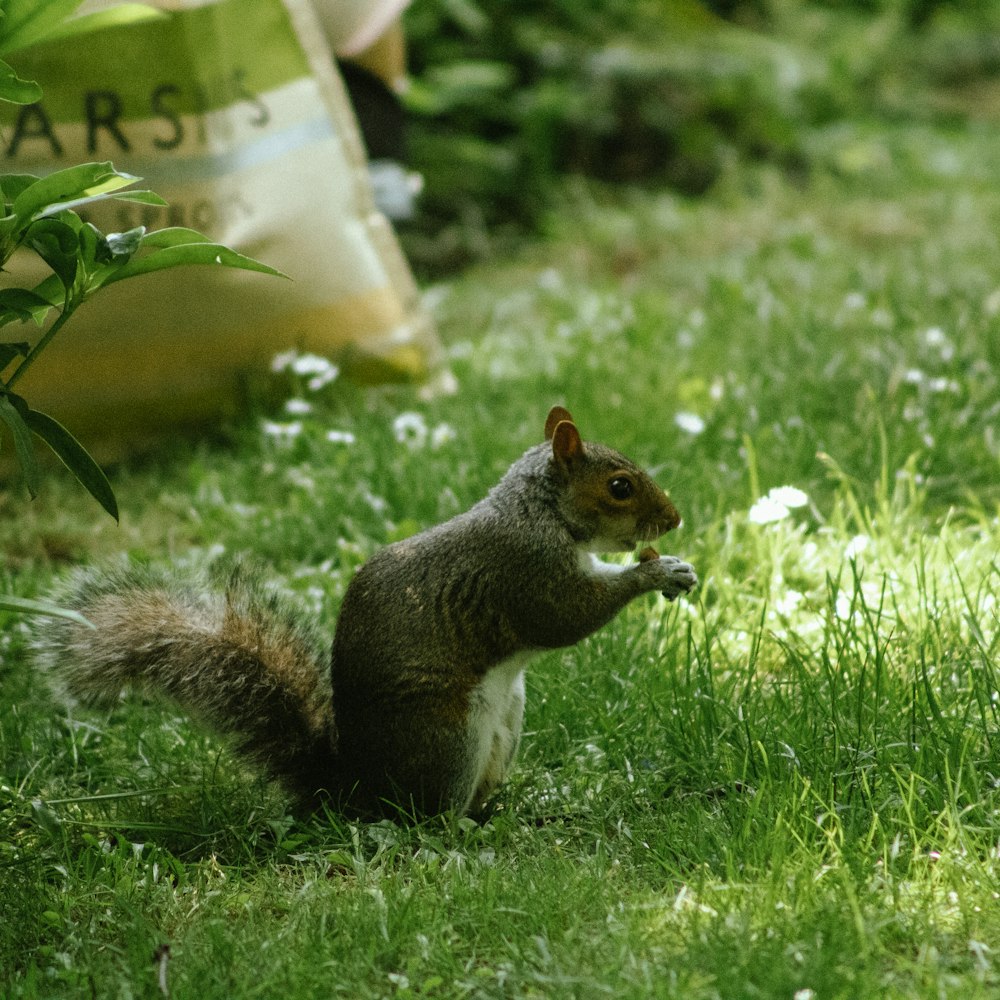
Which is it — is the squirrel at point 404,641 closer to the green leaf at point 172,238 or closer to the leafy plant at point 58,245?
the leafy plant at point 58,245

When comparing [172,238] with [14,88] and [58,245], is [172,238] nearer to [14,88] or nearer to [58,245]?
[58,245]

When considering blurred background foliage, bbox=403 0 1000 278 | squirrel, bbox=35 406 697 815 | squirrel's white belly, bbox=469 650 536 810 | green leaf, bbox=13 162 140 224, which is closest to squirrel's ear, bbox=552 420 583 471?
squirrel, bbox=35 406 697 815

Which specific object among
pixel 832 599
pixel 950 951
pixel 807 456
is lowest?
pixel 807 456

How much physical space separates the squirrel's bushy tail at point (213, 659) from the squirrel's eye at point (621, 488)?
1.78 feet

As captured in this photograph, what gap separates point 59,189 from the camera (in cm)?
176

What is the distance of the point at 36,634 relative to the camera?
7.22ft

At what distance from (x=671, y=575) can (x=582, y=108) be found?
15.1 ft

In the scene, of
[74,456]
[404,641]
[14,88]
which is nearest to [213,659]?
[404,641]

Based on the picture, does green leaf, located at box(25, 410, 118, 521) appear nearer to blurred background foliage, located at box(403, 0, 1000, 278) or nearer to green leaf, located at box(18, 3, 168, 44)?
green leaf, located at box(18, 3, 168, 44)

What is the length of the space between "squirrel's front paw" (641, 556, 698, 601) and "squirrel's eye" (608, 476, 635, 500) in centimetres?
12

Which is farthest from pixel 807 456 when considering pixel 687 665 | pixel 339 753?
pixel 339 753

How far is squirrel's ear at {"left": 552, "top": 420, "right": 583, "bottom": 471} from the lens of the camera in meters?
2.18

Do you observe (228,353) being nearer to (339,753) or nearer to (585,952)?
(339,753)

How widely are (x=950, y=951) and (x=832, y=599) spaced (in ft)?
2.76
